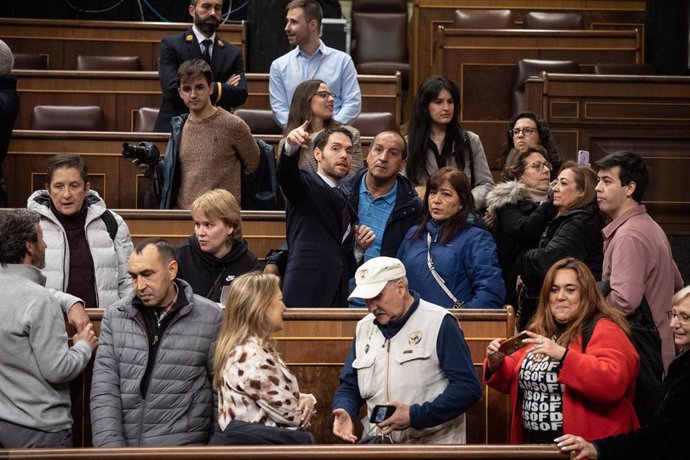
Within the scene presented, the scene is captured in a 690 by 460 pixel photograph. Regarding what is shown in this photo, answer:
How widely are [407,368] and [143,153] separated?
95.7 inches

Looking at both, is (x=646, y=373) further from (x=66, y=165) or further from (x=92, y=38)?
(x=92, y=38)

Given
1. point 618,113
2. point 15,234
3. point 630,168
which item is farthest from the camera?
point 618,113

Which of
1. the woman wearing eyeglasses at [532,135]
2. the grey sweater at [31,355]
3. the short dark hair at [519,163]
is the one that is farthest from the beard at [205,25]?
the grey sweater at [31,355]

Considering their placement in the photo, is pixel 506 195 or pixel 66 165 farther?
pixel 506 195

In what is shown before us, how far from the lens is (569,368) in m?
3.68

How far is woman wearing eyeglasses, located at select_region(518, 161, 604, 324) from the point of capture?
4734 millimetres

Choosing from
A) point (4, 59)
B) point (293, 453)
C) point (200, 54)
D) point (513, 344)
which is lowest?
point (293, 453)

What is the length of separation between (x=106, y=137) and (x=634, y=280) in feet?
10.7

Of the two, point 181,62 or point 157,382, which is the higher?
point 181,62

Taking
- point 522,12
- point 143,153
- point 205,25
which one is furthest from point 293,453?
point 522,12

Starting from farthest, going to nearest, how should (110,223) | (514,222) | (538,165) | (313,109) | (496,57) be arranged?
(496,57)
(313,109)
(538,165)
(514,222)
(110,223)

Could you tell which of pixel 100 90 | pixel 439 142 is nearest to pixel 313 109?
pixel 439 142

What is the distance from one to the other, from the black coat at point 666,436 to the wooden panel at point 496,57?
502 centimetres

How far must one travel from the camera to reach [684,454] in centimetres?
345
